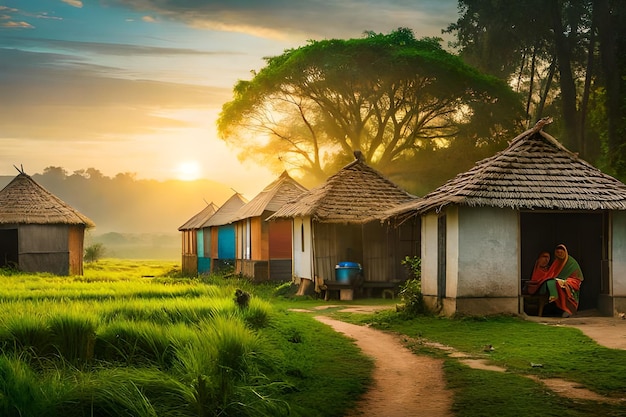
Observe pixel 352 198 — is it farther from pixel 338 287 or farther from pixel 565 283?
pixel 565 283

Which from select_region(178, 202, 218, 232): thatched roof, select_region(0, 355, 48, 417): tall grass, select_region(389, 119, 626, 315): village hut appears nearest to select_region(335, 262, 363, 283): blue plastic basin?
select_region(389, 119, 626, 315): village hut

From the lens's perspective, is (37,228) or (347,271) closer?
(347,271)

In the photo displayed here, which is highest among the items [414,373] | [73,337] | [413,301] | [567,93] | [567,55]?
[567,55]

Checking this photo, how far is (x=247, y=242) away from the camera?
107 ft

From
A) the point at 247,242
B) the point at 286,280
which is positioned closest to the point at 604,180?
the point at 286,280

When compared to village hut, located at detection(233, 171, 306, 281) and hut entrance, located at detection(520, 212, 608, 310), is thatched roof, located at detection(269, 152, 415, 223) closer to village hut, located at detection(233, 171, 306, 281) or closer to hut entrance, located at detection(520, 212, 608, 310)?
village hut, located at detection(233, 171, 306, 281)

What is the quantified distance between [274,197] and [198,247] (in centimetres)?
1569

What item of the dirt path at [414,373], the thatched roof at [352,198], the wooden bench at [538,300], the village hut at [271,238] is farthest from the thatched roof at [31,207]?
the wooden bench at [538,300]

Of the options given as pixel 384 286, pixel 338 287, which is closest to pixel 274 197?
pixel 338 287

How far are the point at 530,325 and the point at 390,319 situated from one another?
293cm

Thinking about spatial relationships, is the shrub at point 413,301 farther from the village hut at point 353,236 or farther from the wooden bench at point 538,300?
the village hut at point 353,236

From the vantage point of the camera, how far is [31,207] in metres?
32.0

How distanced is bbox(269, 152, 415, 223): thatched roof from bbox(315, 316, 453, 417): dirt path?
934 cm

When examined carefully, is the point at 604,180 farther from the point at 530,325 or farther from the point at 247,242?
the point at 247,242
